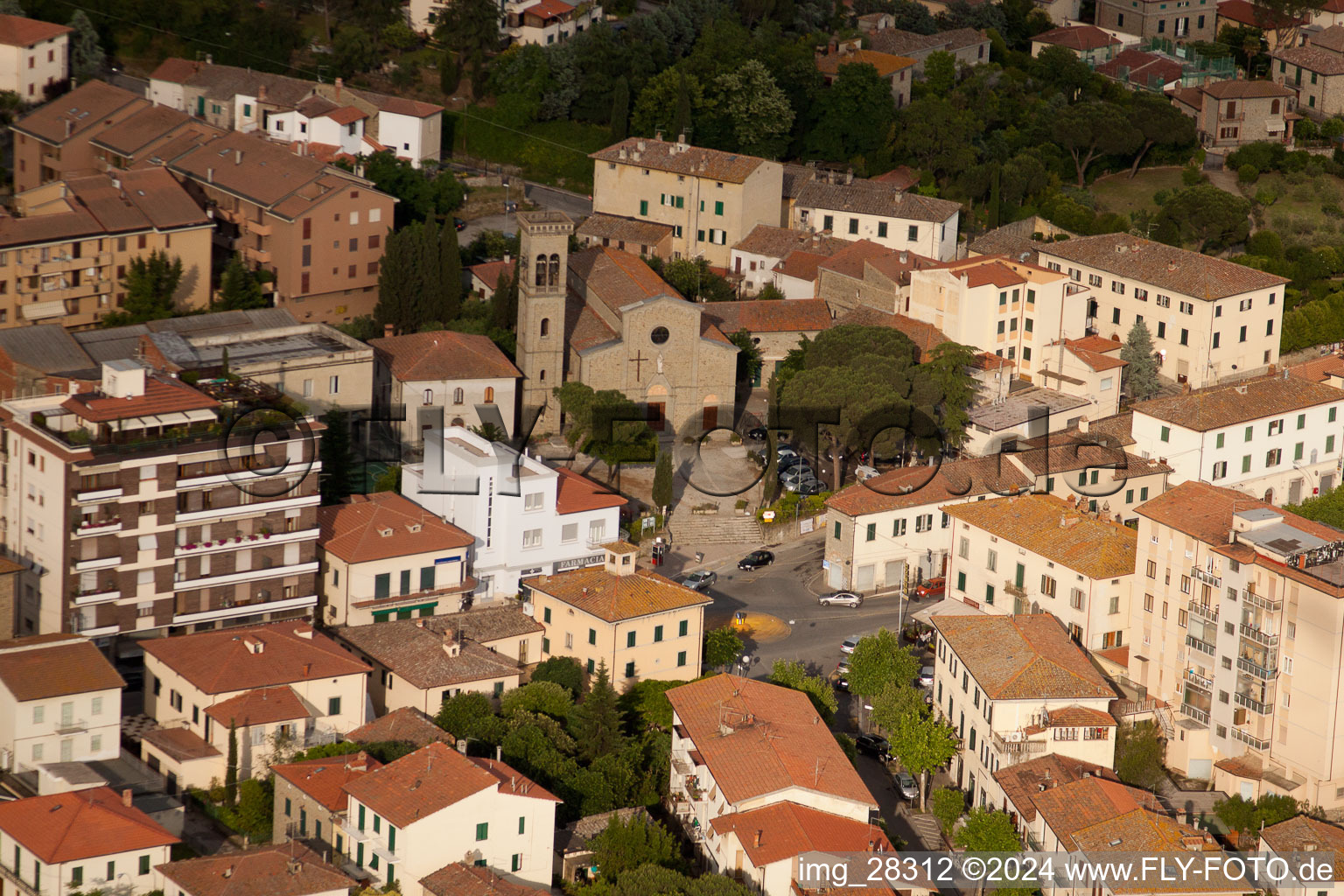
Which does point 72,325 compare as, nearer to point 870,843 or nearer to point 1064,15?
point 870,843

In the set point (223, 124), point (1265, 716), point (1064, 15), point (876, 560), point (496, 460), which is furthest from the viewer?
point (1064, 15)

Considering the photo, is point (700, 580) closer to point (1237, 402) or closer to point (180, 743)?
point (180, 743)

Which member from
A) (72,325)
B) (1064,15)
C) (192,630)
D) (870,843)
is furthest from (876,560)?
(1064,15)

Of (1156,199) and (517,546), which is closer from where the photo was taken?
(517,546)

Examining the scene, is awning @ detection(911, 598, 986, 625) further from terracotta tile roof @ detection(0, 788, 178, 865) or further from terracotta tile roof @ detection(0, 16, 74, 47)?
terracotta tile roof @ detection(0, 16, 74, 47)

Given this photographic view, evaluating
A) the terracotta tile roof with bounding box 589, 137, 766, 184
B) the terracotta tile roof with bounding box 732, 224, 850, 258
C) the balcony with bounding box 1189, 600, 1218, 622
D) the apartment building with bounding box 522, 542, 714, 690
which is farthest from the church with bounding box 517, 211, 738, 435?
the balcony with bounding box 1189, 600, 1218, 622

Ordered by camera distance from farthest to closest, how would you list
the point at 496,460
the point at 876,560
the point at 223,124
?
the point at 223,124, the point at 876,560, the point at 496,460
